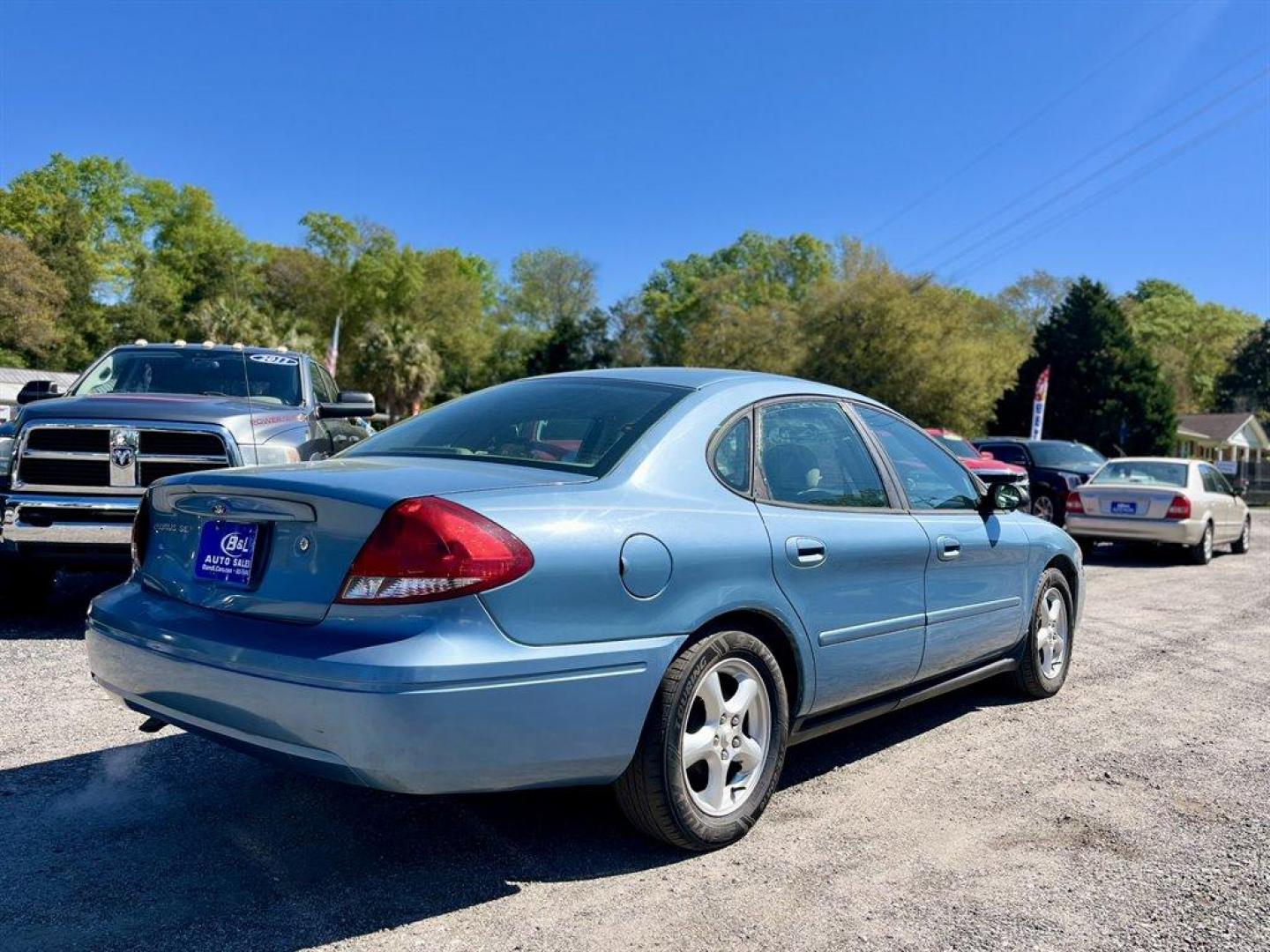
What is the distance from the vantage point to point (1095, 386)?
44281 mm

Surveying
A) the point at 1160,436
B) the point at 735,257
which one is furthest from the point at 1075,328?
the point at 735,257

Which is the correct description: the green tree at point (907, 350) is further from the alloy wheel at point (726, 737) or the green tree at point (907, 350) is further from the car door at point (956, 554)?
the alloy wheel at point (726, 737)

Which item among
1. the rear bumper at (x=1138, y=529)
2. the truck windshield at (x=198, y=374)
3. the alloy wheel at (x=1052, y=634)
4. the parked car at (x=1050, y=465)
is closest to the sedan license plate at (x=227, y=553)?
the alloy wheel at (x=1052, y=634)

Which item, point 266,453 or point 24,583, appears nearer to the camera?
point 266,453

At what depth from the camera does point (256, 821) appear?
3.45 meters

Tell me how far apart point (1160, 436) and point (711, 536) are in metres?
46.8

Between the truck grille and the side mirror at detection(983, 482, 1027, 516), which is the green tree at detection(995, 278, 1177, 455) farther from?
the truck grille

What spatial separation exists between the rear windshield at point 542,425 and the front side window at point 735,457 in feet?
0.77

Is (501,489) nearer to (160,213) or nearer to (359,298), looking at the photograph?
(359,298)

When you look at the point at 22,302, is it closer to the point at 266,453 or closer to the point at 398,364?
the point at 398,364

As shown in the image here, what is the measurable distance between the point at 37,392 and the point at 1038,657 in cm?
690

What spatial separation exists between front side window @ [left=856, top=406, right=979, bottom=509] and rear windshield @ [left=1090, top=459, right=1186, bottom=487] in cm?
991

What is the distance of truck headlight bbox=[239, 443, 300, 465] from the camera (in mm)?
6395

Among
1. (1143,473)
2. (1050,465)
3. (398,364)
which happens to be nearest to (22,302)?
(398,364)
